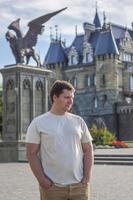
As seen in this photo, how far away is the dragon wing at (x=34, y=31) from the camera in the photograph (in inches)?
1191

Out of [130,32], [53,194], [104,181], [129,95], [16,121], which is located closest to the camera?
[53,194]

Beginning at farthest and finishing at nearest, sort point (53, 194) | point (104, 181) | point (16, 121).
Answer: point (16, 121), point (104, 181), point (53, 194)

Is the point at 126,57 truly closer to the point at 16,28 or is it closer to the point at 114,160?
the point at 16,28

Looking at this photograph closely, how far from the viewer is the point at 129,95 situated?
253 ft

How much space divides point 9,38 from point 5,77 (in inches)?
90.0

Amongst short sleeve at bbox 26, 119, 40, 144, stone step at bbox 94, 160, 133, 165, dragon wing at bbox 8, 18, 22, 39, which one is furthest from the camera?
dragon wing at bbox 8, 18, 22, 39

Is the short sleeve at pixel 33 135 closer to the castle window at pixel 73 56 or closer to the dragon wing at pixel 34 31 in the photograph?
the dragon wing at pixel 34 31

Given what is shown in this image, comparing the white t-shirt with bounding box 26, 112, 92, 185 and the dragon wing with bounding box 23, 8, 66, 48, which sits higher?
the dragon wing with bounding box 23, 8, 66, 48

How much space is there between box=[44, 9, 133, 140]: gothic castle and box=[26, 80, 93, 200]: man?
68.2 metres

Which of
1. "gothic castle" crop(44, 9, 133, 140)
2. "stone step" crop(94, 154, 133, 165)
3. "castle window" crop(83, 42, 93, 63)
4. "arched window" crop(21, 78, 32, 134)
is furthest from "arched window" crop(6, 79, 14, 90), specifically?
"castle window" crop(83, 42, 93, 63)

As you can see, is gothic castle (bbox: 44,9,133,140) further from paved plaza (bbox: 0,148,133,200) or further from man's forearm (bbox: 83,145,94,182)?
man's forearm (bbox: 83,145,94,182)

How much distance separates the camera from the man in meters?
4.82

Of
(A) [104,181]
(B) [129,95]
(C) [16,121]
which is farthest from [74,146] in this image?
(B) [129,95]

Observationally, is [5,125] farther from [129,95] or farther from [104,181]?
[129,95]
